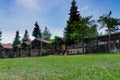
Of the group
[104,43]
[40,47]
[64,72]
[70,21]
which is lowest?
[64,72]

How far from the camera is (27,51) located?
7281cm

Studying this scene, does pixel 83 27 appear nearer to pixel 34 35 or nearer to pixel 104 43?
pixel 104 43

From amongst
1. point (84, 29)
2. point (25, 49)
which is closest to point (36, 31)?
point (25, 49)

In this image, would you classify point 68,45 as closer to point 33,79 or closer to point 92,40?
point 92,40

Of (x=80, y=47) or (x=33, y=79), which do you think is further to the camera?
(x=80, y=47)

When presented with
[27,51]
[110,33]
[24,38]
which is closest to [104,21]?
[110,33]

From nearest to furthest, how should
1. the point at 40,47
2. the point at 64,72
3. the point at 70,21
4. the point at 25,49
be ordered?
the point at 64,72
the point at 70,21
the point at 40,47
the point at 25,49

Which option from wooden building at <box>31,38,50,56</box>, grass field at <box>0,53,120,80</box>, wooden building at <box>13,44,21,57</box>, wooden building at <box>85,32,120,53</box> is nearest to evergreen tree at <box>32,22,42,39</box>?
wooden building at <box>13,44,21,57</box>

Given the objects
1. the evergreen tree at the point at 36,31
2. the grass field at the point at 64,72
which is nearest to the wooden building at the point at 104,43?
the grass field at the point at 64,72

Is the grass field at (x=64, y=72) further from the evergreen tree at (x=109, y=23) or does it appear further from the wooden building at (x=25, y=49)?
the wooden building at (x=25, y=49)

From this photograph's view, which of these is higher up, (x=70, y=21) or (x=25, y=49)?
(x=70, y=21)

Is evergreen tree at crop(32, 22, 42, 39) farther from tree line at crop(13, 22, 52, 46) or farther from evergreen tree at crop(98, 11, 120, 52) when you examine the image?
evergreen tree at crop(98, 11, 120, 52)

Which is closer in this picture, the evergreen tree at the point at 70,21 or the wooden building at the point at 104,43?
the wooden building at the point at 104,43

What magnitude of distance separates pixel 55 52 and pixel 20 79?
58556mm
